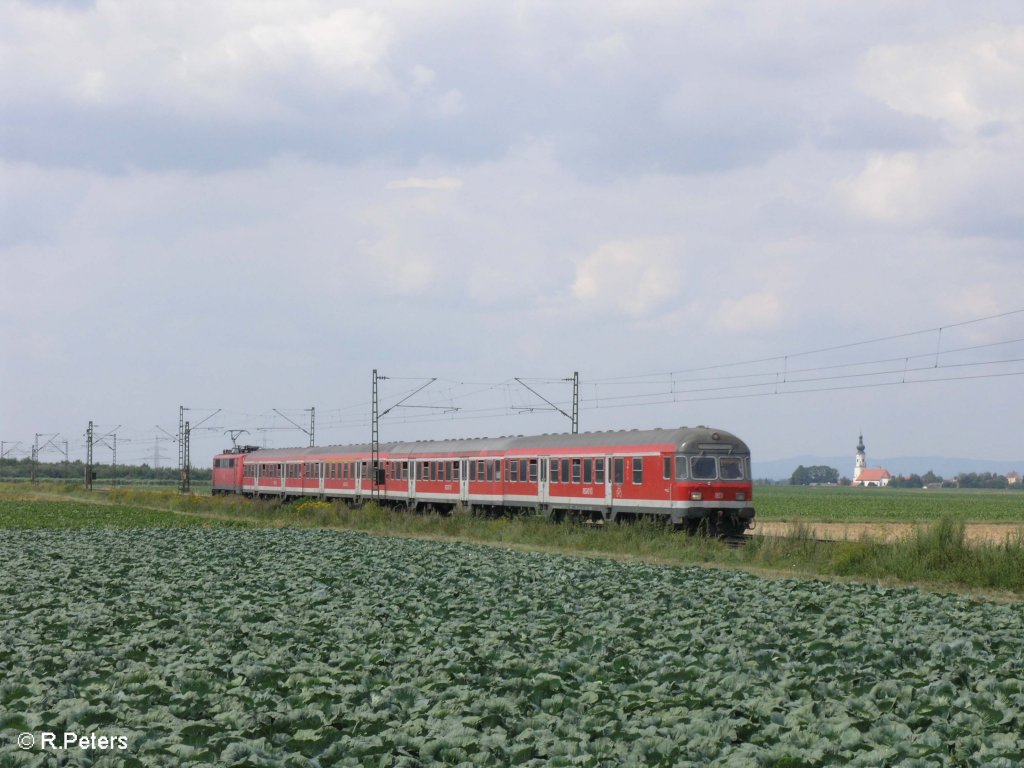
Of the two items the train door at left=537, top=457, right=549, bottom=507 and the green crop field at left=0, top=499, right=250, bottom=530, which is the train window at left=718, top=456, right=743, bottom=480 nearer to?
the train door at left=537, top=457, right=549, bottom=507

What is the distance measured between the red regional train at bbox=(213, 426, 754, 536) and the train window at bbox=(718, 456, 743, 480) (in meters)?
0.03

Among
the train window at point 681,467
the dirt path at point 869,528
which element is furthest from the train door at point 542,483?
the train window at point 681,467

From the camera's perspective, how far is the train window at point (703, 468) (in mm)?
33281

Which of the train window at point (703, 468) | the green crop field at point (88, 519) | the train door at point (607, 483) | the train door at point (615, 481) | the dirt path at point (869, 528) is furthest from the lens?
the green crop field at point (88, 519)

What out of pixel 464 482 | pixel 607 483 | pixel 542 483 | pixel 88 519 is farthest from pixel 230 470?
pixel 607 483

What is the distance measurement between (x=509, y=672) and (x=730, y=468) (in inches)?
907

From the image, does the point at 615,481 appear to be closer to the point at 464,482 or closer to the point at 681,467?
the point at 681,467

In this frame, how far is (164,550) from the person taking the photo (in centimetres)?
2967

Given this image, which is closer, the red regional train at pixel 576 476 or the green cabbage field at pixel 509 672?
the green cabbage field at pixel 509 672

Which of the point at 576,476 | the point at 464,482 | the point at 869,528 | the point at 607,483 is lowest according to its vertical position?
the point at 869,528

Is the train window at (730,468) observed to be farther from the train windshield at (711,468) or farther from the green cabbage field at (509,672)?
the green cabbage field at (509,672)

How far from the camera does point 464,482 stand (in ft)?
155

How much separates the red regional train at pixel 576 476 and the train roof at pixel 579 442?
0.04 metres

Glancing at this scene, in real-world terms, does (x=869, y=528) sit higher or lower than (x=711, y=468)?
lower
